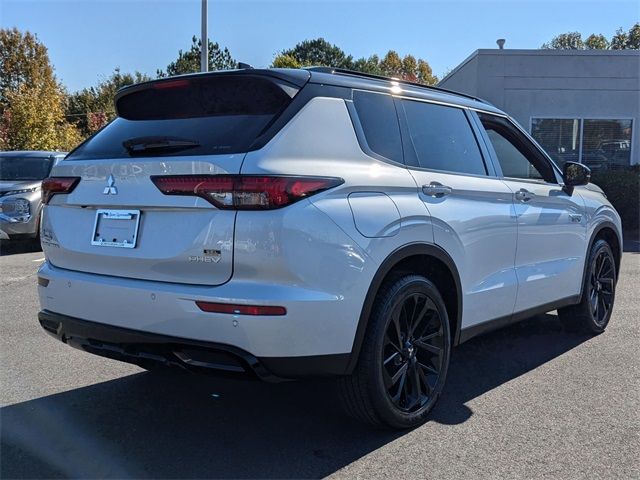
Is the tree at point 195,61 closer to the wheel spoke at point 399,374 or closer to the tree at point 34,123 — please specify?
the tree at point 34,123

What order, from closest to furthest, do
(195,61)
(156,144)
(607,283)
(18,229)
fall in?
(156,144) → (607,283) → (18,229) → (195,61)

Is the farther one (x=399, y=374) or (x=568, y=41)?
(x=568, y=41)

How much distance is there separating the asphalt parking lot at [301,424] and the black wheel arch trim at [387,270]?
596 mm

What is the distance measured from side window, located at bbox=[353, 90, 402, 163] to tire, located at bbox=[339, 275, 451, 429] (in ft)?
2.39

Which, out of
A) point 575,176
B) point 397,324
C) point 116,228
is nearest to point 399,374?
point 397,324

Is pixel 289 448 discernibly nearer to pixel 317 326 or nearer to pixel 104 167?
pixel 317 326

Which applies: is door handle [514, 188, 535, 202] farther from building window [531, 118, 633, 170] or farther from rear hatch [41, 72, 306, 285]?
building window [531, 118, 633, 170]

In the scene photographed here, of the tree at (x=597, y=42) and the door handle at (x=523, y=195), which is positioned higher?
the tree at (x=597, y=42)

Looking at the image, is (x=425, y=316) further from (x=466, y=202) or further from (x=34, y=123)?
(x=34, y=123)

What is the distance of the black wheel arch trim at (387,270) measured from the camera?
3051 mm

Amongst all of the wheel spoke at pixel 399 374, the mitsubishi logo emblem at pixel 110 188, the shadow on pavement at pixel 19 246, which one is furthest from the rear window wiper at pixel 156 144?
the shadow on pavement at pixel 19 246

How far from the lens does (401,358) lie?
347 cm

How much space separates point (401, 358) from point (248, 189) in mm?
1363

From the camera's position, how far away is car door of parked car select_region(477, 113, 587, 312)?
444 cm
